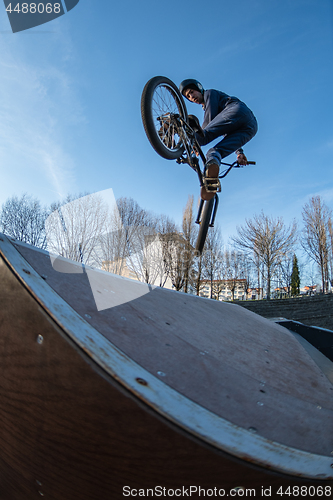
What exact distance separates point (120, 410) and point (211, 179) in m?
2.52

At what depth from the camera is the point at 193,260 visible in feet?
59.0

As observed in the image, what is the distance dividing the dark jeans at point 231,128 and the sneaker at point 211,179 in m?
0.16

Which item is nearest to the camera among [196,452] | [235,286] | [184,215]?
[196,452]

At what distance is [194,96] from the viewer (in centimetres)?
321

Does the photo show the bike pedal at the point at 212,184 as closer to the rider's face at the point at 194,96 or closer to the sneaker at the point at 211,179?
the sneaker at the point at 211,179

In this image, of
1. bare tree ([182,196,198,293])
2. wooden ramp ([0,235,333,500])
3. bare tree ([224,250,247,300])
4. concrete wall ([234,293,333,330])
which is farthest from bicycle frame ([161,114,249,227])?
bare tree ([224,250,247,300])

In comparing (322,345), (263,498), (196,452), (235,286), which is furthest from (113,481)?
(235,286)

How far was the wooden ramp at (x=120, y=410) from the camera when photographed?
0.53m

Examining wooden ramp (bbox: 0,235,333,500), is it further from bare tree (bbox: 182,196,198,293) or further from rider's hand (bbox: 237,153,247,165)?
bare tree (bbox: 182,196,198,293)

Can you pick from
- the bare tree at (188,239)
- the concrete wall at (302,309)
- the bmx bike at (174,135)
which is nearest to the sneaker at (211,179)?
the bmx bike at (174,135)

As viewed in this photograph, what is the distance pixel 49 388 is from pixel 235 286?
2334cm

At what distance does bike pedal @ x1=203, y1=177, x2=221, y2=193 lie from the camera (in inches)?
108

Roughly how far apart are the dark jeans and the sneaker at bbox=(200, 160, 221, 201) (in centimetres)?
16

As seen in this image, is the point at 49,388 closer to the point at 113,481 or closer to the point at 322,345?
the point at 113,481
